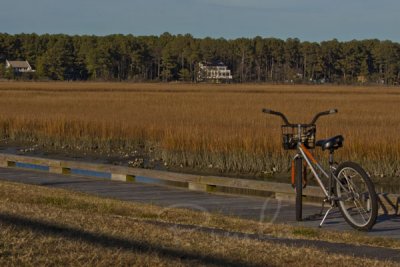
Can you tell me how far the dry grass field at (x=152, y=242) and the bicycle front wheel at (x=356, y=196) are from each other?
0.29 meters

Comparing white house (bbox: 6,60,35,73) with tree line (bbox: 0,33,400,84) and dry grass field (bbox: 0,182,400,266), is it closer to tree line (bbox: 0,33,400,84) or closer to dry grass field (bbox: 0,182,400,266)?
tree line (bbox: 0,33,400,84)

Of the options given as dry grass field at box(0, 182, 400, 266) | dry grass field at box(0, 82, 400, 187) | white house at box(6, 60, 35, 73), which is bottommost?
dry grass field at box(0, 82, 400, 187)

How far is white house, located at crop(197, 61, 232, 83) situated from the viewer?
476ft

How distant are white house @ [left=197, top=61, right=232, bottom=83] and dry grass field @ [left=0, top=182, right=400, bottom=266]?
426 feet

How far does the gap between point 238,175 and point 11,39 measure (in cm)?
15010

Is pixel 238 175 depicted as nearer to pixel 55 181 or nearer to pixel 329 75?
pixel 55 181

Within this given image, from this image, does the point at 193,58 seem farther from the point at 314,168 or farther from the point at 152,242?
the point at 152,242

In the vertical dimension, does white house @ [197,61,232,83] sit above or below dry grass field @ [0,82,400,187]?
above

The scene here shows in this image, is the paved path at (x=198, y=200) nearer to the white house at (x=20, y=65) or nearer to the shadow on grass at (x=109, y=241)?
the shadow on grass at (x=109, y=241)

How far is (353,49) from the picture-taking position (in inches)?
6161

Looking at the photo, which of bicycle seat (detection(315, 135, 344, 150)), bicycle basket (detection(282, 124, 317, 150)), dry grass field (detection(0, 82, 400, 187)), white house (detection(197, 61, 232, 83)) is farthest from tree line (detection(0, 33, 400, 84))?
bicycle seat (detection(315, 135, 344, 150))

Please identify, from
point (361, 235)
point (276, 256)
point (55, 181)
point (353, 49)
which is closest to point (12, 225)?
point (276, 256)

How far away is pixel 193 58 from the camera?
15012 centimetres

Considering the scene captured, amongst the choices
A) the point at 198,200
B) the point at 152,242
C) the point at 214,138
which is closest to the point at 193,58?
the point at 214,138
